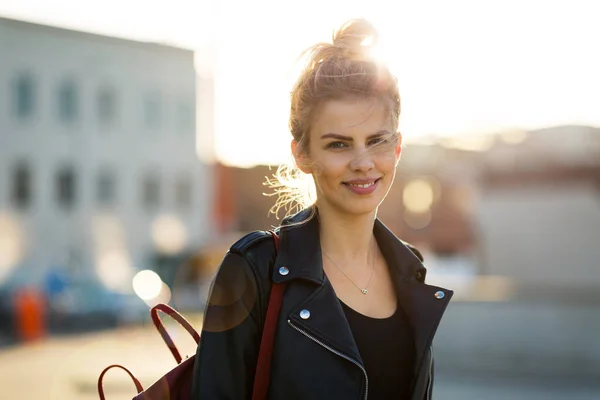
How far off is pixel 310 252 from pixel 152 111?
42.3 meters

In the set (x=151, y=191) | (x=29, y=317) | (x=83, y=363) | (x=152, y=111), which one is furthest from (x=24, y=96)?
(x=83, y=363)

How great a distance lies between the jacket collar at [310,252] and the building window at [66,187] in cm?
3979

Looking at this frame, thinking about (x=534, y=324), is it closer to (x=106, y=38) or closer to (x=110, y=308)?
(x=110, y=308)

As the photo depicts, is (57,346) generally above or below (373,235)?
below

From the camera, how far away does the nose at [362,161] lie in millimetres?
2916

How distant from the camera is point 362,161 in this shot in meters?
2.92

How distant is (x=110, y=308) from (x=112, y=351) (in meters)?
8.61

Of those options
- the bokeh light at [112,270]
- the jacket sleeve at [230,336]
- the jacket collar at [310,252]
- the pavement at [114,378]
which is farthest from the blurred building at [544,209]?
the bokeh light at [112,270]

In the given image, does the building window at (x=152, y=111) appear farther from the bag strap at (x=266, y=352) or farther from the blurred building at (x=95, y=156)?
the bag strap at (x=266, y=352)

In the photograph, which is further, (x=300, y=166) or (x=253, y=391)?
(x=300, y=166)

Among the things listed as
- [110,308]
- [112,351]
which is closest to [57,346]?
[112,351]

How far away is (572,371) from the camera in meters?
14.4

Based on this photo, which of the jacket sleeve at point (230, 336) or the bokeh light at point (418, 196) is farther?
the bokeh light at point (418, 196)

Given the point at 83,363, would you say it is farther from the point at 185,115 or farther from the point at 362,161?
the point at 185,115
